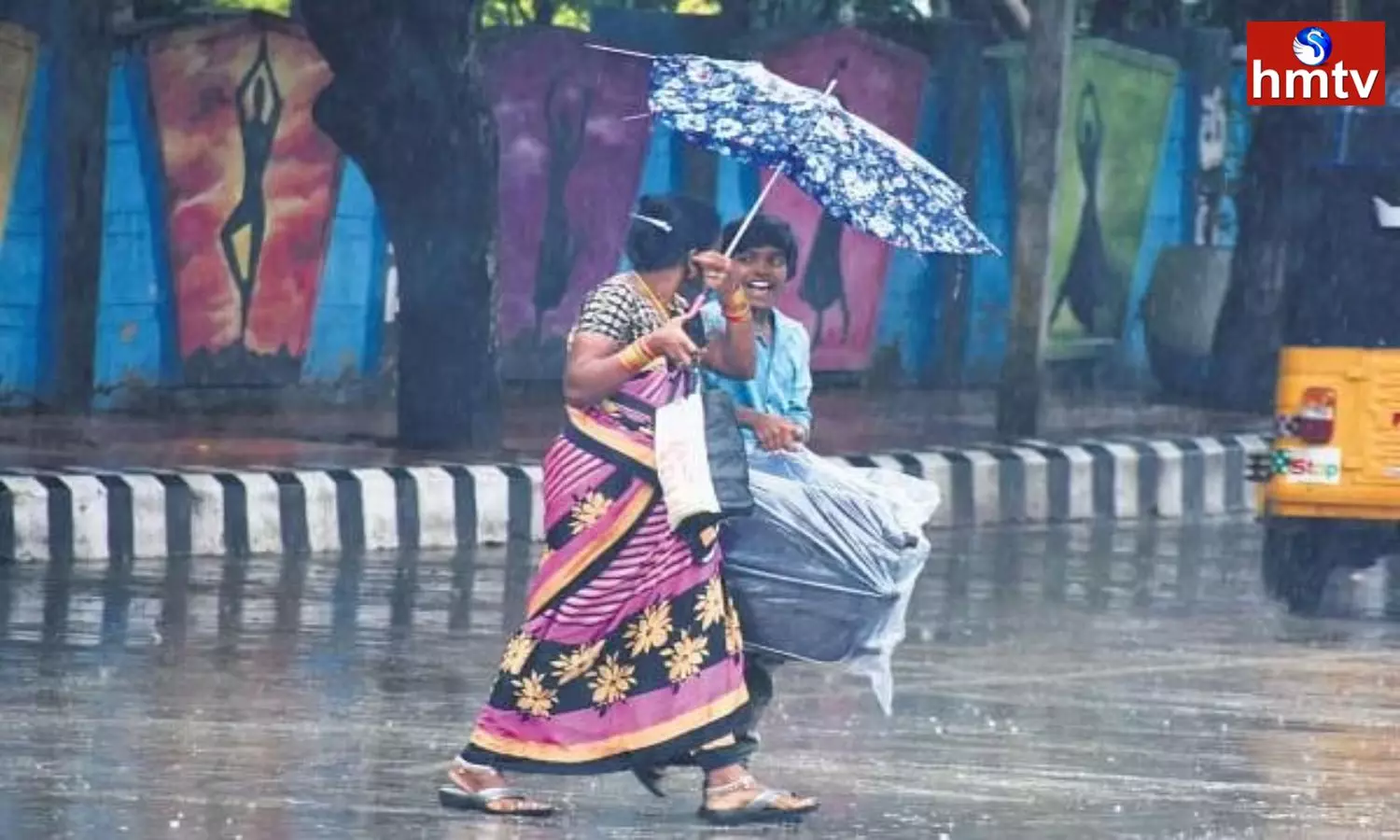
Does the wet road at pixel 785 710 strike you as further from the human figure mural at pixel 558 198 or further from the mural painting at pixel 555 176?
the human figure mural at pixel 558 198

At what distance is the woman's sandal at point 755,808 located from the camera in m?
9.84

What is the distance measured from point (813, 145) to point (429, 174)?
414 inches

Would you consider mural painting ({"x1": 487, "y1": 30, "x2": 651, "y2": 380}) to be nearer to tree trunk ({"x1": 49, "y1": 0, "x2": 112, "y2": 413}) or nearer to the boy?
tree trunk ({"x1": 49, "y1": 0, "x2": 112, "y2": 413})

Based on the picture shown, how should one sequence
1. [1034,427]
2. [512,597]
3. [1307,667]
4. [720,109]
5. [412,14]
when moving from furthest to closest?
[1034,427]
[412,14]
[512,597]
[1307,667]
[720,109]

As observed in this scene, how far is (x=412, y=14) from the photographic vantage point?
19953 millimetres

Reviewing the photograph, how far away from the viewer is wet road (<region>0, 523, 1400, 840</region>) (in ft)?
33.1

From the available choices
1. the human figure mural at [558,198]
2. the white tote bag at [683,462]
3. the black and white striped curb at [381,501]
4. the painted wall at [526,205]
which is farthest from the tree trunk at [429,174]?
the white tote bag at [683,462]

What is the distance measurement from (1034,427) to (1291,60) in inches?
179

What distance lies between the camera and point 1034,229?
23.4 meters

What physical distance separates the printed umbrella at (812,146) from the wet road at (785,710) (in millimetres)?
1428

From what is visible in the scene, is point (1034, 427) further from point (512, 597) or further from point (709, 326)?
point (709, 326)

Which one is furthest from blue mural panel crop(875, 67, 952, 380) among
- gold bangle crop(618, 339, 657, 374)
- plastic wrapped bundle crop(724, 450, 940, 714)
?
gold bangle crop(618, 339, 657, 374)

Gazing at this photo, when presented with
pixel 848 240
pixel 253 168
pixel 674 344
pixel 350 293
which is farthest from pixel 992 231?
pixel 674 344

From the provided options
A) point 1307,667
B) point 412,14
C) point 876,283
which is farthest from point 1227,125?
point 1307,667
